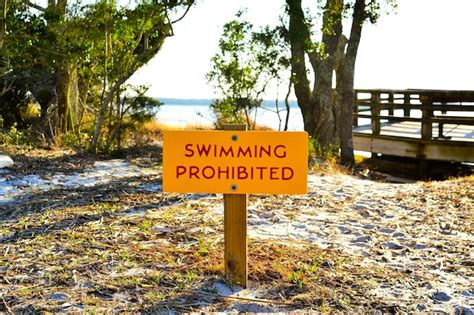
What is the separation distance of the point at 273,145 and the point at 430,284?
5.05 feet

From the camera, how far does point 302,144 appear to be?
4.14 metres

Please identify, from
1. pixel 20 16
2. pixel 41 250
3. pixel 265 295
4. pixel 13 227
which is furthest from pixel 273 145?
pixel 20 16

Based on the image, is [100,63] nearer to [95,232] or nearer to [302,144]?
[95,232]

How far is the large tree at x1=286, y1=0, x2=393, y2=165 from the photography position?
11.6 m

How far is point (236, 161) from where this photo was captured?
13.6 feet

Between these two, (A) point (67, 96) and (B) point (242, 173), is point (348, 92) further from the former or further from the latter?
(B) point (242, 173)

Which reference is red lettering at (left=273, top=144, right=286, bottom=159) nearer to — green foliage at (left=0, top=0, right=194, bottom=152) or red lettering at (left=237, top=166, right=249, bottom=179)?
red lettering at (left=237, top=166, right=249, bottom=179)

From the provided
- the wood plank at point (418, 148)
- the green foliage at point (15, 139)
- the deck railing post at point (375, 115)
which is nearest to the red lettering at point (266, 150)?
the green foliage at point (15, 139)

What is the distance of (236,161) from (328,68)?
→ 30.1 ft

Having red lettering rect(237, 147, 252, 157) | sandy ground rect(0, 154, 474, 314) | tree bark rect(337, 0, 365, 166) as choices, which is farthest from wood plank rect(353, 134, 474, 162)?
red lettering rect(237, 147, 252, 157)

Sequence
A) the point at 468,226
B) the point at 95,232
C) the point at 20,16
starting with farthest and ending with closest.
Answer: the point at 20,16 < the point at 468,226 < the point at 95,232

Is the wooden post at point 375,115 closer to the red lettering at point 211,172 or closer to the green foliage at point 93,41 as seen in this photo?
the green foliage at point 93,41

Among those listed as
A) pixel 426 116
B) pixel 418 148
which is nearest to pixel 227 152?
pixel 426 116

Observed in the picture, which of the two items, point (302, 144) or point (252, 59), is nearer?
point (302, 144)
